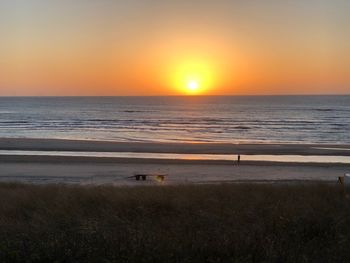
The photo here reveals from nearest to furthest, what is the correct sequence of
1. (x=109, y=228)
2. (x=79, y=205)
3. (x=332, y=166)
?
(x=109, y=228)
(x=79, y=205)
(x=332, y=166)

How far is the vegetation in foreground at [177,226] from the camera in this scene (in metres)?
5.80

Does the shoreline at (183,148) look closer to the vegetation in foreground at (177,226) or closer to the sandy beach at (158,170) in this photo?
the sandy beach at (158,170)

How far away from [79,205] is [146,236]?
171 inches

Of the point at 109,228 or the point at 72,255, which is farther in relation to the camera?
the point at 109,228

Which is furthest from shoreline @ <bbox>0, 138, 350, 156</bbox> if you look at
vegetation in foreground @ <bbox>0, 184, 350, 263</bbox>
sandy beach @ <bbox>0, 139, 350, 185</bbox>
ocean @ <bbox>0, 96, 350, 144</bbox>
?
vegetation in foreground @ <bbox>0, 184, 350, 263</bbox>

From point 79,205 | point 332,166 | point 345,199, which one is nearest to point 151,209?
point 79,205

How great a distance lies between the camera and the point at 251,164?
26.9 meters

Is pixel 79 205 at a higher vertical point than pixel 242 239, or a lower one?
lower

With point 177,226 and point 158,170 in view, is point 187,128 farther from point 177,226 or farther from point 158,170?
point 177,226

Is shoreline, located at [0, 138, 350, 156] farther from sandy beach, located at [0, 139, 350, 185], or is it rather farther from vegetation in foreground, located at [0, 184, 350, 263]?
vegetation in foreground, located at [0, 184, 350, 263]

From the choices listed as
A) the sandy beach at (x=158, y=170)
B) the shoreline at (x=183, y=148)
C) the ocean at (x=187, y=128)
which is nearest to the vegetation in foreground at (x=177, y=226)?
the sandy beach at (x=158, y=170)

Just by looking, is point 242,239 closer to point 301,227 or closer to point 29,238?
point 301,227

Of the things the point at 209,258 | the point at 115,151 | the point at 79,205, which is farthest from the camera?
the point at 115,151

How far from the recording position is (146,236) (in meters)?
6.43
